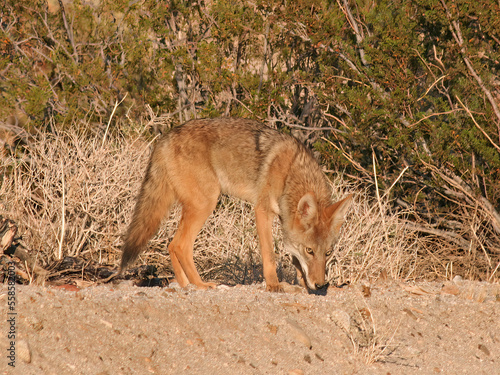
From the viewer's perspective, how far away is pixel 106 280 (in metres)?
5.59

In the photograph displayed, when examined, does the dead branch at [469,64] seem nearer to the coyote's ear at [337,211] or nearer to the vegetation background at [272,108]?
the vegetation background at [272,108]

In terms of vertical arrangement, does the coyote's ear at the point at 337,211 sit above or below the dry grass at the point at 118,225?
above

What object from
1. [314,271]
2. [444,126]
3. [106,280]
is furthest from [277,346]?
[444,126]

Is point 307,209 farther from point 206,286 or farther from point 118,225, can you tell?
point 118,225

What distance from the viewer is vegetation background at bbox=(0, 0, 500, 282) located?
23.2ft

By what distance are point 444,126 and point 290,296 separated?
143 inches

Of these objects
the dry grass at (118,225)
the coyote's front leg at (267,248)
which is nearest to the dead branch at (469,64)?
the dry grass at (118,225)

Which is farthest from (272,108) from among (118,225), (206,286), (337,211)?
(206,286)

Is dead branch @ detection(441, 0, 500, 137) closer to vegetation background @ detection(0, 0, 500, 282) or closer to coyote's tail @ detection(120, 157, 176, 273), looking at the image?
vegetation background @ detection(0, 0, 500, 282)

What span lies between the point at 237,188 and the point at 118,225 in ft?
5.99

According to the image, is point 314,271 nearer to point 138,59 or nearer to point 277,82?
point 277,82

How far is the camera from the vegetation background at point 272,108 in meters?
7.06

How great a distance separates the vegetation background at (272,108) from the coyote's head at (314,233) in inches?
58.6

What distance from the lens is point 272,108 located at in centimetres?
902
